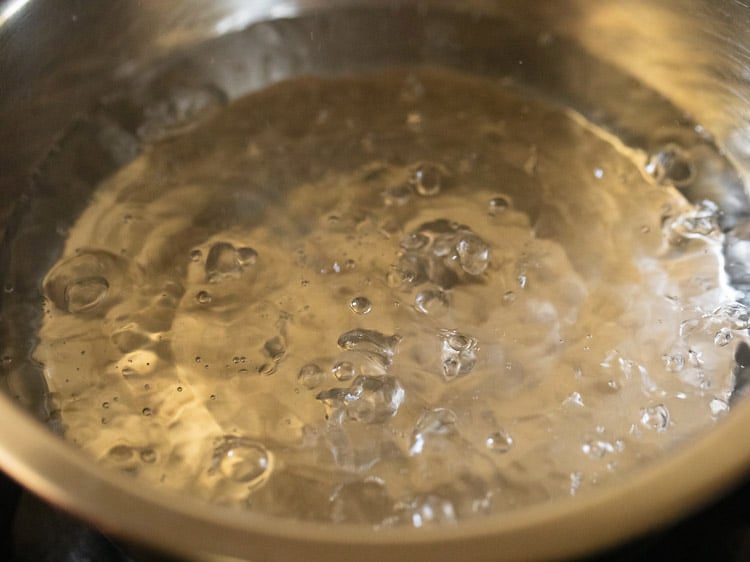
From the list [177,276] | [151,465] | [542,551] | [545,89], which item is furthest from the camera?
[545,89]

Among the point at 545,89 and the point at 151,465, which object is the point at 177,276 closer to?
the point at 151,465

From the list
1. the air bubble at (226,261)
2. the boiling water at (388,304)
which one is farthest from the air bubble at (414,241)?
the air bubble at (226,261)

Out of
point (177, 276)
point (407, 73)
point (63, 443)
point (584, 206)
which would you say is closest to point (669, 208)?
point (584, 206)

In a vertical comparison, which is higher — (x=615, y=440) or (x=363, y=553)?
(x=363, y=553)

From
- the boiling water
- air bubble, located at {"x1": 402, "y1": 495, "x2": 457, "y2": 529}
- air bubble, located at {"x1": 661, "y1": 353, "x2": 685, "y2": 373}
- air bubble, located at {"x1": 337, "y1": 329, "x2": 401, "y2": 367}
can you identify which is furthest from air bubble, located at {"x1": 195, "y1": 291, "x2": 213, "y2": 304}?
air bubble, located at {"x1": 661, "y1": 353, "x2": 685, "y2": 373}

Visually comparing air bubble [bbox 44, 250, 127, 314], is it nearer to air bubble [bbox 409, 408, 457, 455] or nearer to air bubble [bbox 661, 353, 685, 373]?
air bubble [bbox 409, 408, 457, 455]

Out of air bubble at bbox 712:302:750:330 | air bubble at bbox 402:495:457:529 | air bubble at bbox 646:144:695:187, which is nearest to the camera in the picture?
air bubble at bbox 402:495:457:529

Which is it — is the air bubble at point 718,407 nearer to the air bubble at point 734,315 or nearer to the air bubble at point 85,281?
the air bubble at point 734,315

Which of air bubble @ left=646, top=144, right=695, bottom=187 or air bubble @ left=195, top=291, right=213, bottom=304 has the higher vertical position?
air bubble @ left=646, top=144, right=695, bottom=187

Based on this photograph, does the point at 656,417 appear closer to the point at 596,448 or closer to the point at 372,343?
the point at 596,448

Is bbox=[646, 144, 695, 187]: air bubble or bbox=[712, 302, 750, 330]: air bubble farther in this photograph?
bbox=[646, 144, 695, 187]: air bubble
